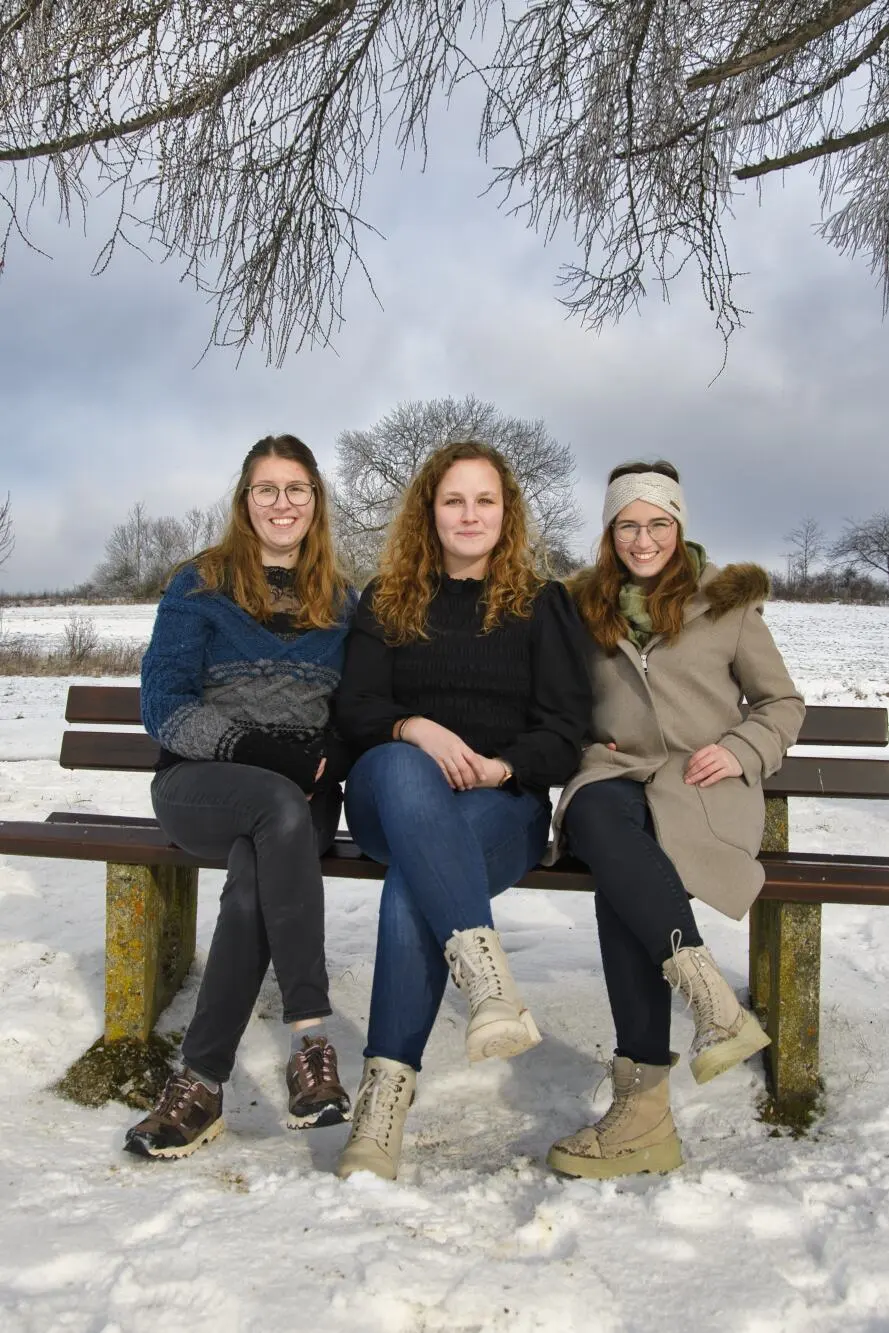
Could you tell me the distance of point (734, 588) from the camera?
2977 millimetres

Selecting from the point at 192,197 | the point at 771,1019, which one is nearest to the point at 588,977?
the point at 771,1019

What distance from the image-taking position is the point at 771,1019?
115 inches

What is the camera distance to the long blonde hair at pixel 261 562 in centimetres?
305

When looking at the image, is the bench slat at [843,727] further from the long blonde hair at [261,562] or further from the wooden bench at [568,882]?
the long blonde hair at [261,562]

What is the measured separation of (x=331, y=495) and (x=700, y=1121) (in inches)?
81.2

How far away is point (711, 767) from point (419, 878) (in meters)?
0.86

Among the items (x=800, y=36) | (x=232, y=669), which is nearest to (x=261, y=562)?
(x=232, y=669)

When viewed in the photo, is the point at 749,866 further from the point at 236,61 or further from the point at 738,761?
the point at 236,61

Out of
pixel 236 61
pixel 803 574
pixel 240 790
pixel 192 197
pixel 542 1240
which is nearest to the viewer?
pixel 542 1240

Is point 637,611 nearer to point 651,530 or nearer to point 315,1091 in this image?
point 651,530

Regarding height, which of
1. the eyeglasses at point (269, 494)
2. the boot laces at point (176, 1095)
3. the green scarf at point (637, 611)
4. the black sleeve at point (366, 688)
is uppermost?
the eyeglasses at point (269, 494)

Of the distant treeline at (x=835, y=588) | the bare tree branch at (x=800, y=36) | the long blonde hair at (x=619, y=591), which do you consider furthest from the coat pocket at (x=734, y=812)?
the distant treeline at (x=835, y=588)

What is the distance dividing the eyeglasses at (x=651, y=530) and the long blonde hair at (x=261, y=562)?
857mm

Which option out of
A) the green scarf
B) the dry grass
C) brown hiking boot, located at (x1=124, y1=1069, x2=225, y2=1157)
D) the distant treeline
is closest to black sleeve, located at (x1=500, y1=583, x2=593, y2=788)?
the green scarf
